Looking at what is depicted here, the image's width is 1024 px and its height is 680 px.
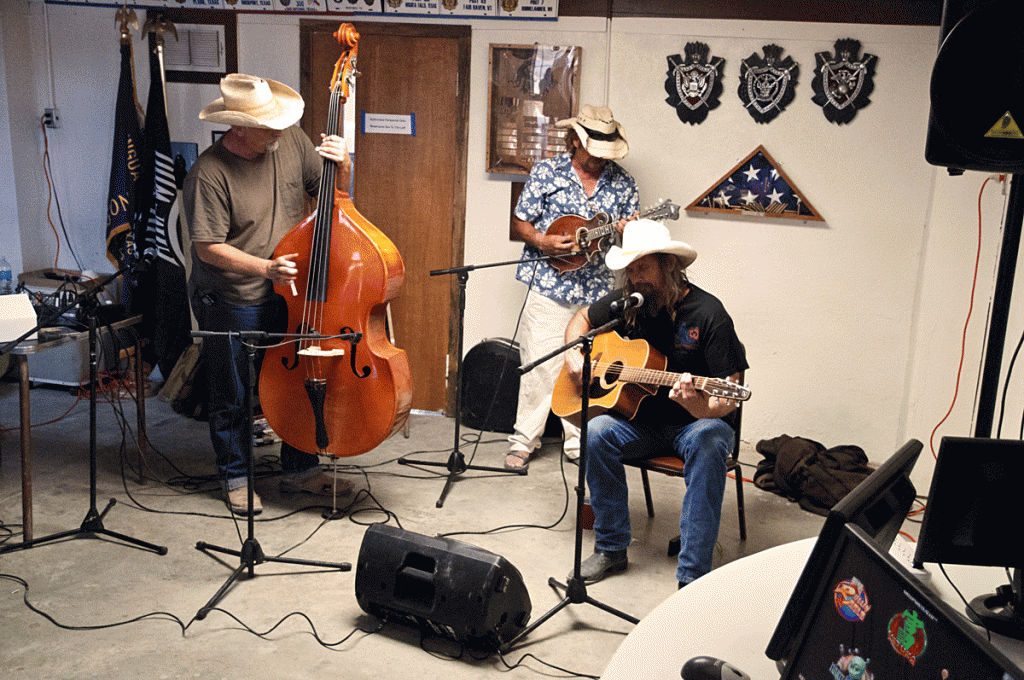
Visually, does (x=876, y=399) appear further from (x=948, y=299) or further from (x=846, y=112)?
(x=846, y=112)

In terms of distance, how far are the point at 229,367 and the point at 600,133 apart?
2.12 m

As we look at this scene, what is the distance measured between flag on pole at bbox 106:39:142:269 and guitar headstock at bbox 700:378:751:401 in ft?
12.2

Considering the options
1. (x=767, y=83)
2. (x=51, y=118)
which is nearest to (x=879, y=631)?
(x=767, y=83)

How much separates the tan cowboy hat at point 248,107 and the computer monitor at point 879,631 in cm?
284

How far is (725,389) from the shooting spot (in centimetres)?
278

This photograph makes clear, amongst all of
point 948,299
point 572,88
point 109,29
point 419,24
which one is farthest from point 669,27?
point 109,29

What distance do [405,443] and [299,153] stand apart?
172cm

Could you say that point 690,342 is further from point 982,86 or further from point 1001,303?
point 982,86

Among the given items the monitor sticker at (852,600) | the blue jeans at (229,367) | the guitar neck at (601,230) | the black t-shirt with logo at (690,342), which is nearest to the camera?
the monitor sticker at (852,600)

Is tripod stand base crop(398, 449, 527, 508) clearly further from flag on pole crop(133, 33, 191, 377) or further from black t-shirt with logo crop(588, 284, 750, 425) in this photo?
flag on pole crop(133, 33, 191, 377)

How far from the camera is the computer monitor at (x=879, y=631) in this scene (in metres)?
0.95

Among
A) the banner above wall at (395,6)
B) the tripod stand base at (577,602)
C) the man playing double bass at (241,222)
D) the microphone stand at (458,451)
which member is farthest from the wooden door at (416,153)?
the tripod stand base at (577,602)

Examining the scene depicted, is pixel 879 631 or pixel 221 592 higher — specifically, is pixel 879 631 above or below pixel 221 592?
above

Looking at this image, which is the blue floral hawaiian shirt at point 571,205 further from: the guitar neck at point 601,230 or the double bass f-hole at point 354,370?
the double bass f-hole at point 354,370
